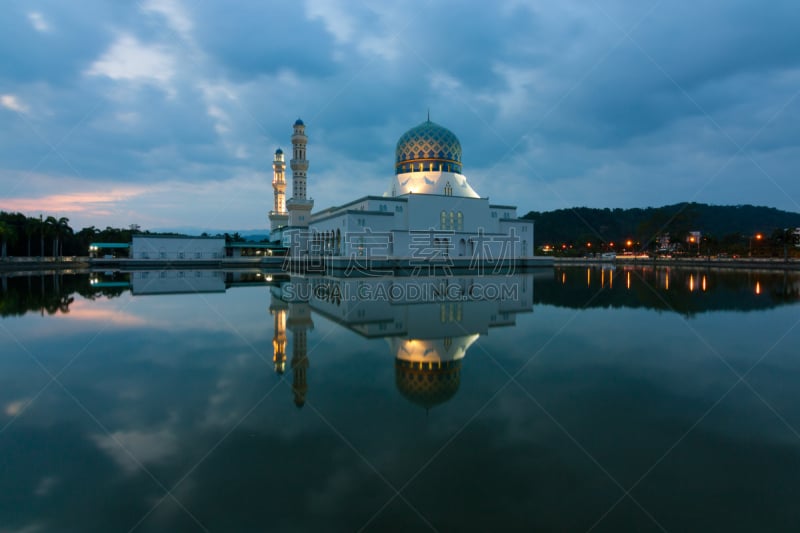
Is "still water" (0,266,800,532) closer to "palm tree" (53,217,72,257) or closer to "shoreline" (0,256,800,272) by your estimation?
"shoreline" (0,256,800,272)

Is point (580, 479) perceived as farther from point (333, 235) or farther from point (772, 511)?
point (333, 235)

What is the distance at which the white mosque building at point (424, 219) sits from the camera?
30609 mm

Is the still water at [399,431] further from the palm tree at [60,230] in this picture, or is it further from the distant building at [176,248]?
the palm tree at [60,230]

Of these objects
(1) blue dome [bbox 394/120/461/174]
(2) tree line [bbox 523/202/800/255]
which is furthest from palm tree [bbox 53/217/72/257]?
(2) tree line [bbox 523/202/800/255]

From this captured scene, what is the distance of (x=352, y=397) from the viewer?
12.9ft

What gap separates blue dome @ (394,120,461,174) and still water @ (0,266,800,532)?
29338 mm

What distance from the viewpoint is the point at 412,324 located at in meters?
7.71

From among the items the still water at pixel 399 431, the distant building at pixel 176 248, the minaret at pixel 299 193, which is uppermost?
the minaret at pixel 299 193

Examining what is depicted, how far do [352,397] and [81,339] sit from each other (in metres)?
5.41

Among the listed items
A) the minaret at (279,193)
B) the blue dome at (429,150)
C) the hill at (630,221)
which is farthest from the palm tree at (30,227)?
the hill at (630,221)

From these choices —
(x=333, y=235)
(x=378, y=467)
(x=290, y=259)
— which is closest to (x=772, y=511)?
(x=378, y=467)

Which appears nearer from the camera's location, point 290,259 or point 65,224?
point 290,259

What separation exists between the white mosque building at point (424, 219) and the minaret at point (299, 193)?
3.87 ft

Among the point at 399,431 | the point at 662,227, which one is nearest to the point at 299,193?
the point at 399,431
